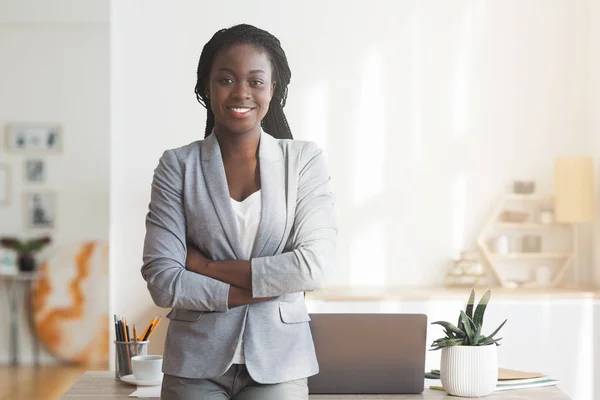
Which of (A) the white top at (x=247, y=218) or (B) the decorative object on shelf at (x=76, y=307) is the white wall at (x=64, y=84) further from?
(A) the white top at (x=247, y=218)

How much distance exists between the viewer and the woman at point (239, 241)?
1.70 m

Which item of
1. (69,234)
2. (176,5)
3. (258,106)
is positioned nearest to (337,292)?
(176,5)

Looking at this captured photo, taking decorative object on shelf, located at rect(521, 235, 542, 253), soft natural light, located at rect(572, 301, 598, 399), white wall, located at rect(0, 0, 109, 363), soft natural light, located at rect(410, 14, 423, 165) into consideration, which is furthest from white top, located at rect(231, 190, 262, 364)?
white wall, located at rect(0, 0, 109, 363)

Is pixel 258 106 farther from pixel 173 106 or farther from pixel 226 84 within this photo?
pixel 173 106

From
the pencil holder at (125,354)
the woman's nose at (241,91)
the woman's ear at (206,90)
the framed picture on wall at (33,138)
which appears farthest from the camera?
the framed picture on wall at (33,138)

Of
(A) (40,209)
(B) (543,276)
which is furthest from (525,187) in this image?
(A) (40,209)

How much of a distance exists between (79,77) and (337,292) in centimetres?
350

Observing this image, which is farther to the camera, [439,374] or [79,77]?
[79,77]

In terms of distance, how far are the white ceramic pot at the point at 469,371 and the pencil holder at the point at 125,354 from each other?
32.7 inches

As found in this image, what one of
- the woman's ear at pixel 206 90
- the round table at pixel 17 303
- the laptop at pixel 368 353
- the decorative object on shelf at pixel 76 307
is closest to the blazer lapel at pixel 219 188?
the woman's ear at pixel 206 90

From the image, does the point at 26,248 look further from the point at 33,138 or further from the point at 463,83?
the point at 463,83

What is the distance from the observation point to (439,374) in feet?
7.63

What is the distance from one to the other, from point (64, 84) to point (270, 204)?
5594 millimetres

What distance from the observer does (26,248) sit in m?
7.06
